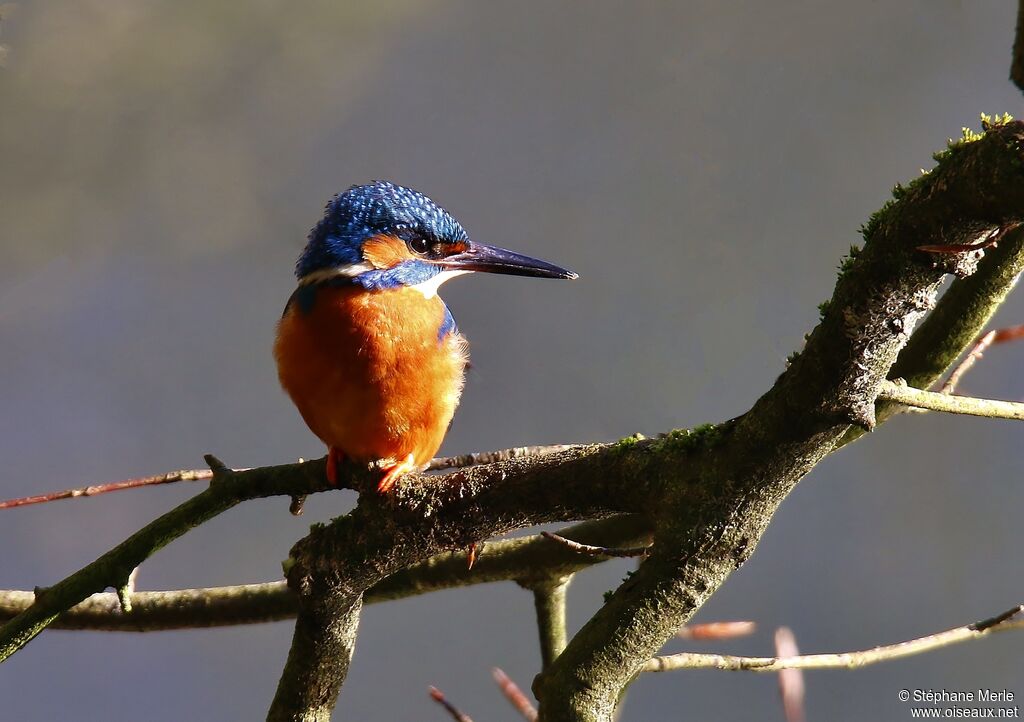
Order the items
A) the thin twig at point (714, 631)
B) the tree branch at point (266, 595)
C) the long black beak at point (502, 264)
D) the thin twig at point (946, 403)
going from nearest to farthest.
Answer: the thin twig at point (946, 403) → the thin twig at point (714, 631) → the tree branch at point (266, 595) → the long black beak at point (502, 264)

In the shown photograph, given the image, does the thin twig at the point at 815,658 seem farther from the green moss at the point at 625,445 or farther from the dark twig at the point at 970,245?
the dark twig at the point at 970,245

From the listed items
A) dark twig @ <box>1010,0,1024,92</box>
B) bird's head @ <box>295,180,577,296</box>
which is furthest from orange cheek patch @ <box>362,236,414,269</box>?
dark twig @ <box>1010,0,1024,92</box>

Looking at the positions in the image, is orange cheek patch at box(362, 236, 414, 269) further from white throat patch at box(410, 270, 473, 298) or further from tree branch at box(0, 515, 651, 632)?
tree branch at box(0, 515, 651, 632)

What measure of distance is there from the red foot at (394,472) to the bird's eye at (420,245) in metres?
0.37

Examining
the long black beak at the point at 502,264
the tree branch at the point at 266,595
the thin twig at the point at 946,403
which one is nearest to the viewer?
the thin twig at the point at 946,403

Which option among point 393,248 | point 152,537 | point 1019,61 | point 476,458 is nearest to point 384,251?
point 393,248

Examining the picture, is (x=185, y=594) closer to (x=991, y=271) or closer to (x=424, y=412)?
(x=424, y=412)

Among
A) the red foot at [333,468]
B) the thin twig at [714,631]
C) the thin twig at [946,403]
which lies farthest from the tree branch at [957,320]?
the red foot at [333,468]

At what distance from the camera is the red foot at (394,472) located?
116 centimetres

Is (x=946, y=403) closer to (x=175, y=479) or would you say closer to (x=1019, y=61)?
(x=1019, y=61)

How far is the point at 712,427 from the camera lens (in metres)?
0.89

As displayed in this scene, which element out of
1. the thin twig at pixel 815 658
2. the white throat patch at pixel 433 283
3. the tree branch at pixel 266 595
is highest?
the white throat patch at pixel 433 283

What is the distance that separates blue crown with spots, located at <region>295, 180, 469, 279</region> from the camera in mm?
1543

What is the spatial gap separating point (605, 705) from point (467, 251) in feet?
2.94
